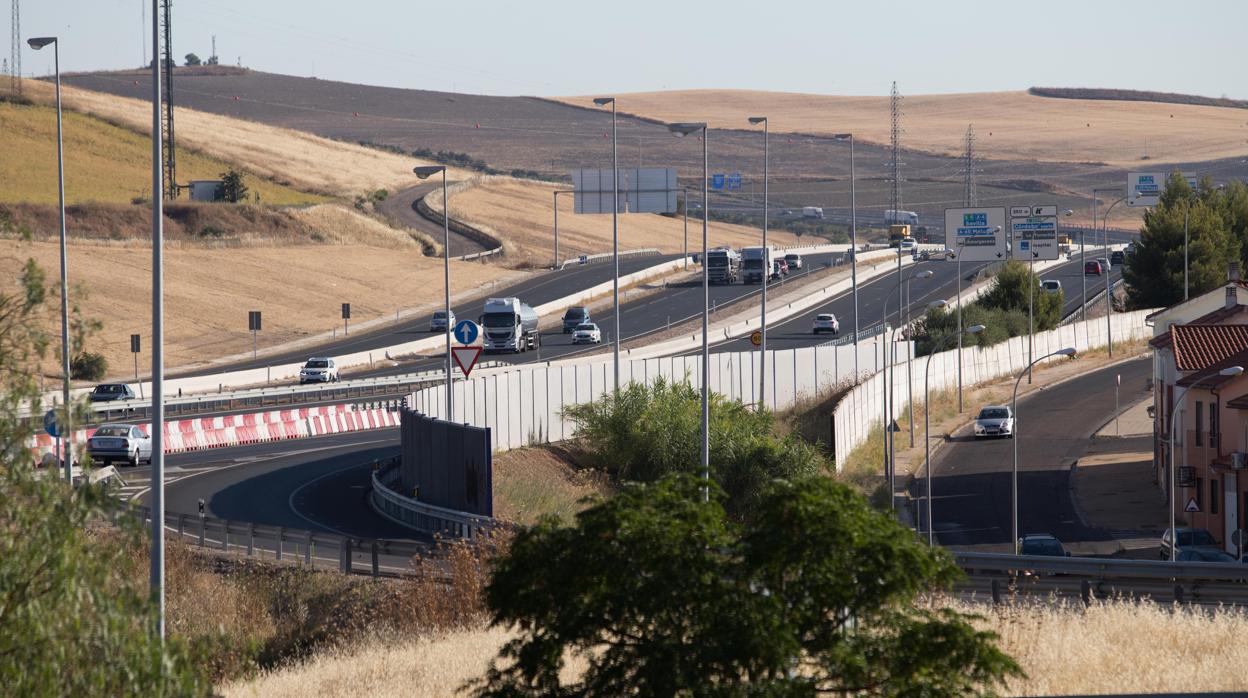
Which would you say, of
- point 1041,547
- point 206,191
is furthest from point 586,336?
point 206,191

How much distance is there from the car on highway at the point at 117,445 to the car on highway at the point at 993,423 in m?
36.2

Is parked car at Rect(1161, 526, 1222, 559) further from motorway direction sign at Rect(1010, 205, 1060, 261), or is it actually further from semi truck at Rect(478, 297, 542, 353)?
motorway direction sign at Rect(1010, 205, 1060, 261)

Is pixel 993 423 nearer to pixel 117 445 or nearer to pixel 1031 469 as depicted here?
pixel 1031 469

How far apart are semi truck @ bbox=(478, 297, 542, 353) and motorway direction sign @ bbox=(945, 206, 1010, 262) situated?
82.0 ft

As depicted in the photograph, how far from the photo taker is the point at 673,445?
Result: 44031 mm

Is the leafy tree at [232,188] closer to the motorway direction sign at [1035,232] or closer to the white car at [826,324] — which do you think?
the white car at [826,324]

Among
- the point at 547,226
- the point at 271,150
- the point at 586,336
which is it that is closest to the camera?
the point at 586,336

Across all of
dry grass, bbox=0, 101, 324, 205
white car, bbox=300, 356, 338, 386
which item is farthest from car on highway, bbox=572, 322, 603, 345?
dry grass, bbox=0, 101, 324, 205

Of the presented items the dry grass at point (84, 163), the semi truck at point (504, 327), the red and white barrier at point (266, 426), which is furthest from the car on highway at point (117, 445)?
the dry grass at point (84, 163)

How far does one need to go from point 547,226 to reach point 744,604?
128099 mm

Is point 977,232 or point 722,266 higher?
point 977,232

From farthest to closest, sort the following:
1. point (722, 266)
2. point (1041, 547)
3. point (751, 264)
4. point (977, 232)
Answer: point (722, 266)
point (751, 264)
point (977, 232)
point (1041, 547)

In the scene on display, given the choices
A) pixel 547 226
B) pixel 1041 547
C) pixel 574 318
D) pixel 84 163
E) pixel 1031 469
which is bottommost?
pixel 1031 469

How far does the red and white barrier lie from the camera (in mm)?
49312
